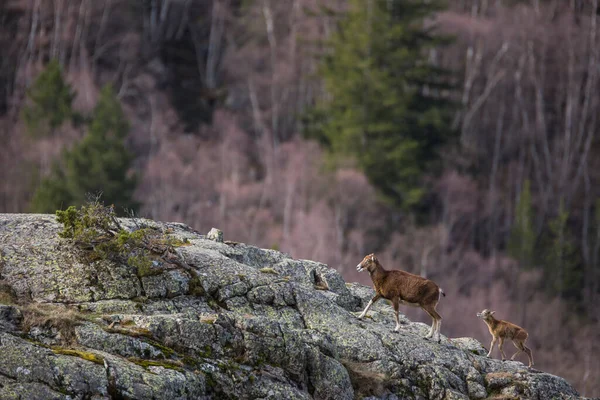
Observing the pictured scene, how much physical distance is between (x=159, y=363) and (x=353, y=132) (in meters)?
70.3

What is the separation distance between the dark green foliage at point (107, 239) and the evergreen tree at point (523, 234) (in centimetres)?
7146

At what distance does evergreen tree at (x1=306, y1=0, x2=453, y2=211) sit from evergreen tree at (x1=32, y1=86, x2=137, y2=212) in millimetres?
22317

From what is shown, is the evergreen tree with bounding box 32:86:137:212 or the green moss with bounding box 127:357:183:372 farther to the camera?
the evergreen tree with bounding box 32:86:137:212

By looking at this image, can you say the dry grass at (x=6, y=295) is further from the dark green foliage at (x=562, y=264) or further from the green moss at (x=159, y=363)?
the dark green foliage at (x=562, y=264)

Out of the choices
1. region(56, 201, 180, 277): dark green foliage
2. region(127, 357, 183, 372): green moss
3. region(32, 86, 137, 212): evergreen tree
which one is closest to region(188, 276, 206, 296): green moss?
region(56, 201, 180, 277): dark green foliage

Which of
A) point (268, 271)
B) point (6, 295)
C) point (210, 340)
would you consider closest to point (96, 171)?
point (268, 271)

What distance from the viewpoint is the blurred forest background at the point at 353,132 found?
267 feet

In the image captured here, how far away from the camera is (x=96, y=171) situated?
69688 millimetres

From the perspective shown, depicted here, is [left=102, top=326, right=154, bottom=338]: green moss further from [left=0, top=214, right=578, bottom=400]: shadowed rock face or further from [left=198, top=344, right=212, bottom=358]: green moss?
[left=198, top=344, right=212, bottom=358]: green moss

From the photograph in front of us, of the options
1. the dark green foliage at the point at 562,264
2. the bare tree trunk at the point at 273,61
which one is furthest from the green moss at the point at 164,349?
the bare tree trunk at the point at 273,61

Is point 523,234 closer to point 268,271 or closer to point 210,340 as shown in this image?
point 268,271

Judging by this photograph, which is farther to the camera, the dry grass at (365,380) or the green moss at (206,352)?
the dry grass at (365,380)

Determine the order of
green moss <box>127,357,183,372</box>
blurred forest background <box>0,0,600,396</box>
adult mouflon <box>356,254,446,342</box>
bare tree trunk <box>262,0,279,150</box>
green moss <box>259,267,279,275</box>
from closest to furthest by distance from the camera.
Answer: green moss <box>127,357,183,372</box> → green moss <box>259,267,279,275</box> → adult mouflon <box>356,254,446,342</box> → blurred forest background <box>0,0,600,396</box> → bare tree trunk <box>262,0,279,150</box>

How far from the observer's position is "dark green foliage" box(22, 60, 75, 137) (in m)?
78.6
